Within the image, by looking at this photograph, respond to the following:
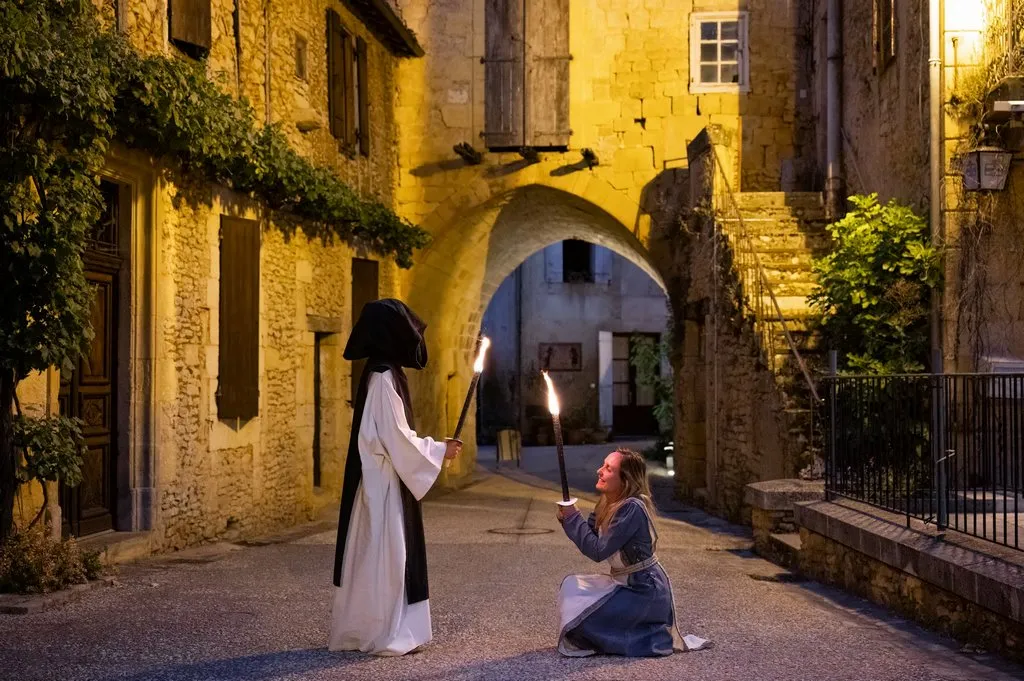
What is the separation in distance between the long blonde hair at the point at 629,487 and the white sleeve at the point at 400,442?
820 mm

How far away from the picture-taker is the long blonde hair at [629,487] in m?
5.43

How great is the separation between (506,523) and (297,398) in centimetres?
262

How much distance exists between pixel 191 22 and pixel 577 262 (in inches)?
821

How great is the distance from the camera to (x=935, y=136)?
406 inches

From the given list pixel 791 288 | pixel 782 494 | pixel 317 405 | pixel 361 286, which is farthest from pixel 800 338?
pixel 361 286

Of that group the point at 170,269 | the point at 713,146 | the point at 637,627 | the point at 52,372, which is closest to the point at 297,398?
the point at 170,269

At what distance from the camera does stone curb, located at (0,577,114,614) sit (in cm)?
641

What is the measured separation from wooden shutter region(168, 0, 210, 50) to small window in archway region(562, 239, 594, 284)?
2005cm

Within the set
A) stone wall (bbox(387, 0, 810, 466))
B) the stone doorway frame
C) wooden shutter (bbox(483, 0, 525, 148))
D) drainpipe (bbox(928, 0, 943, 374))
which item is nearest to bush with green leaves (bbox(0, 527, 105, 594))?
the stone doorway frame

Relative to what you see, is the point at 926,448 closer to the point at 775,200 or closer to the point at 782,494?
the point at 782,494

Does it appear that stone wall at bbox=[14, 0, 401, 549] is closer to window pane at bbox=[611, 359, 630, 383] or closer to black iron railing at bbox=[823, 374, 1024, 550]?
black iron railing at bbox=[823, 374, 1024, 550]

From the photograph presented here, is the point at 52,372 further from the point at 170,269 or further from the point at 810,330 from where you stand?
the point at 810,330

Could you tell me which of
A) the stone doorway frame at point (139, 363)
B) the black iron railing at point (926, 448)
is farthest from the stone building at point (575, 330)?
the black iron railing at point (926, 448)

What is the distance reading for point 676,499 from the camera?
15.7 m
